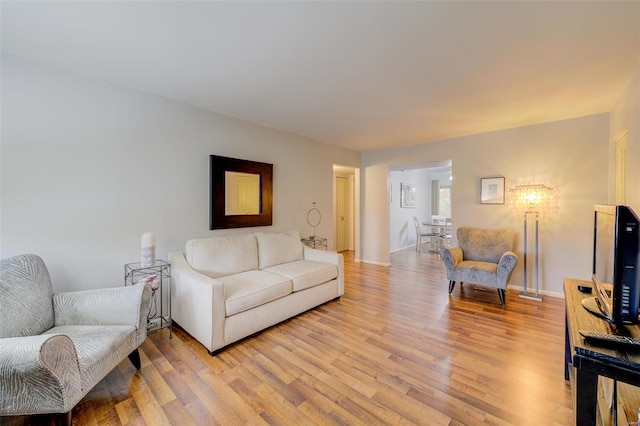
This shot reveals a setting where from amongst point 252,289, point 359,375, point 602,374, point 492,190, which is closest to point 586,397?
point 602,374

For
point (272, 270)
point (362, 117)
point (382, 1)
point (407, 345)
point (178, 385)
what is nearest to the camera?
point (382, 1)

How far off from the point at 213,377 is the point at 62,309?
1.17 metres

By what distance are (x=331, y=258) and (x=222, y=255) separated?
55.2 inches

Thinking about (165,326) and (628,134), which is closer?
(628,134)

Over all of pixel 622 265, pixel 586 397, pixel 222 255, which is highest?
pixel 622 265

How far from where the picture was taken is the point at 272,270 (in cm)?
307

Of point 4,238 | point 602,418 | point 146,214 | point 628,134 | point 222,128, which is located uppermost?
point 222,128

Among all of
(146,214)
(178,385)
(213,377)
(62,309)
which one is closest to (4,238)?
(62,309)

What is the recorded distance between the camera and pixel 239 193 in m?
3.36

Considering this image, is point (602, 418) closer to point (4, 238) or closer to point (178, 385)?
point (178, 385)

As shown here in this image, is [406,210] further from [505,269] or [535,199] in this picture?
[505,269]

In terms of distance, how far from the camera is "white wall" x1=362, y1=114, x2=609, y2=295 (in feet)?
10.7

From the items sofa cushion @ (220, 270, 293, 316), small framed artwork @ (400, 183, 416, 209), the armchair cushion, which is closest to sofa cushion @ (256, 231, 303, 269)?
sofa cushion @ (220, 270, 293, 316)

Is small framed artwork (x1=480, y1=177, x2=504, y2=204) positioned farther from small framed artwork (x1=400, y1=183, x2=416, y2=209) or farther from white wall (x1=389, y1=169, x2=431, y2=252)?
small framed artwork (x1=400, y1=183, x2=416, y2=209)
